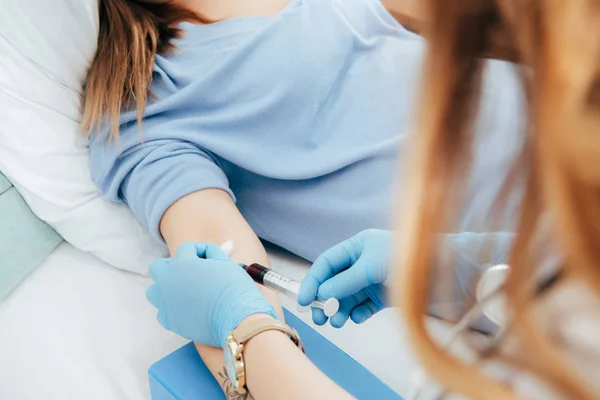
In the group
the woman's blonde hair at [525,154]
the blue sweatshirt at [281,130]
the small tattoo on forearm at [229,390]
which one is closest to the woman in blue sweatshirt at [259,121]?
the blue sweatshirt at [281,130]

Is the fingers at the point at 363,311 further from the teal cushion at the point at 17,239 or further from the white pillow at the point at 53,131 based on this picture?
the teal cushion at the point at 17,239

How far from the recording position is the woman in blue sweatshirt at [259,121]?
2.99ft

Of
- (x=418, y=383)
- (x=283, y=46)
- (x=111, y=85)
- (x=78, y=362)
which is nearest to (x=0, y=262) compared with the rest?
(x=78, y=362)

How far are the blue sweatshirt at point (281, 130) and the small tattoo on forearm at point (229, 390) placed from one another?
270 mm

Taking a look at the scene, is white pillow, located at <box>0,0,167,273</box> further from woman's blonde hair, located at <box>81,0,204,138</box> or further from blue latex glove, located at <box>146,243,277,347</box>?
blue latex glove, located at <box>146,243,277,347</box>

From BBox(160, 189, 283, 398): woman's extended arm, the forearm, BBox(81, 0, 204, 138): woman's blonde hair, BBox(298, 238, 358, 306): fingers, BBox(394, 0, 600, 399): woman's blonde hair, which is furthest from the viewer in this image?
BBox(81, 0, 204, 138): woman's blonde hair

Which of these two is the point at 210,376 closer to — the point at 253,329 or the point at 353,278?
the point at 253,329

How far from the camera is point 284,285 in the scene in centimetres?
72

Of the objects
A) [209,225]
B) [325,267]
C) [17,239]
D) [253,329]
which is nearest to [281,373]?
[253,329]

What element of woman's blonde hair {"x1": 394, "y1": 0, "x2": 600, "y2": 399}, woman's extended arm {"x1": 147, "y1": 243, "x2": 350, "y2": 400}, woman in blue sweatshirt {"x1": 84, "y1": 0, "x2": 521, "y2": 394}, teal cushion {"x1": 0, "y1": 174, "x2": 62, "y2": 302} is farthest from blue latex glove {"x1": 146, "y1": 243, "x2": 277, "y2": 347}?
woman's blonde hair {"x1": 394, "y1": 0, "x2": 600, "y2": 399}

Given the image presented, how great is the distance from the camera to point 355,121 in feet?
3.18

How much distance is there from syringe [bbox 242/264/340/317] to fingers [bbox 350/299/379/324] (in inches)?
1.8

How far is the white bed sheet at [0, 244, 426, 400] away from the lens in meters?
0.78

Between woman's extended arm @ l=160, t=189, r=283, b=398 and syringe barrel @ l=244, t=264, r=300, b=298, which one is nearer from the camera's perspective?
syringe barrel @ l=244, t=264, r=300, b=298
